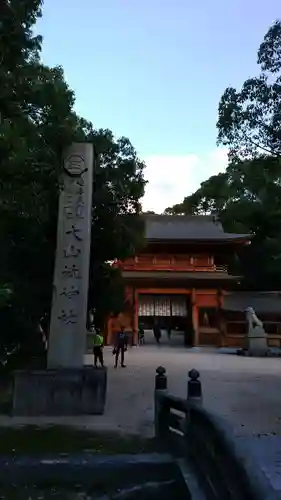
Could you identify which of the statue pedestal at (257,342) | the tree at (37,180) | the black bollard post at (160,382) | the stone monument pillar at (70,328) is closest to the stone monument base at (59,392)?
the stone monument pillar at (70,328)

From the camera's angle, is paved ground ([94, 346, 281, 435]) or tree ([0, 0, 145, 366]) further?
paved ground ([94, 346, 281, 435])

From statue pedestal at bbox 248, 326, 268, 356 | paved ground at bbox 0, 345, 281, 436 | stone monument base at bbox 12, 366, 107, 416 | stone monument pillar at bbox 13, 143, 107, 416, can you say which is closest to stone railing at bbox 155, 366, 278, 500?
paved ground at bbox 0, 345, 281, 436

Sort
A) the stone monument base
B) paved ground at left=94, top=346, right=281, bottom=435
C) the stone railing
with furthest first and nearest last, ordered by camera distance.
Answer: the stone monument base
paved ground at left=94, top=346, right=281, bottom=435
the stone railing

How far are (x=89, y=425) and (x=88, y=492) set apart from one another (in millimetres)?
2966

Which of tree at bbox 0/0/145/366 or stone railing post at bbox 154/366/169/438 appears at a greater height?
tree at bbox 0/0/145/366

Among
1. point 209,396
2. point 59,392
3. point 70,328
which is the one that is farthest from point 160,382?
point 209,396

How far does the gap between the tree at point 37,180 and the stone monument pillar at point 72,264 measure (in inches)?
13.5

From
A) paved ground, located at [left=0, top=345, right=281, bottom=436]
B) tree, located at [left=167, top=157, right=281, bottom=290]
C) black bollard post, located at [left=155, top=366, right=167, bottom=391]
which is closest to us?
black bollard post, located at [left=155, top=366, right=167, bottom=391]

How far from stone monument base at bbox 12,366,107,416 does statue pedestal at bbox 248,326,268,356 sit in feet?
57.6

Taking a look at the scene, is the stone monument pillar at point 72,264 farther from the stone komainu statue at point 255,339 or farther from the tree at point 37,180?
the stone komainu statue at point 255,339

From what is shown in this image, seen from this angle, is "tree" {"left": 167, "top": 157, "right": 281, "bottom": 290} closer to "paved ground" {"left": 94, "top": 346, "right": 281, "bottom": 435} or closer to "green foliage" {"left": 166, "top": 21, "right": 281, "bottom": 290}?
"green foliage" {"left": 166, "top": 21, "right": 281, "bottom": 290}

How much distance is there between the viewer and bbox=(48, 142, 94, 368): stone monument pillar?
935 cm

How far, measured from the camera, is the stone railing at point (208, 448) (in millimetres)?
2803

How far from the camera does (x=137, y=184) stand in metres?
14.6
